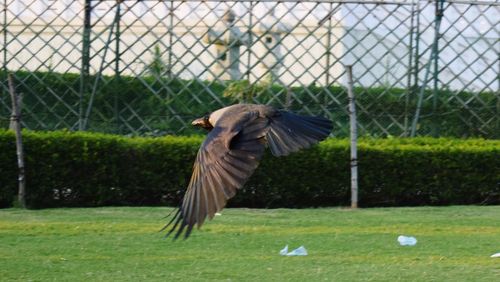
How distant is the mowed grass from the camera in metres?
6.72

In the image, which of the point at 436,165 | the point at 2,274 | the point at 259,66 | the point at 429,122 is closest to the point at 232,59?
the point at 259,66

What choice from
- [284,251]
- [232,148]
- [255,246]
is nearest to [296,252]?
[284,251]

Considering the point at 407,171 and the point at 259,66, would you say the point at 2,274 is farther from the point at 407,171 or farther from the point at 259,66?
the point at 259,66

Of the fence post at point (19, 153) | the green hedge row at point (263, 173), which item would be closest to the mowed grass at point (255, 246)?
the fence post at point (19, 153)

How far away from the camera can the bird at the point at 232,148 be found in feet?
18.8

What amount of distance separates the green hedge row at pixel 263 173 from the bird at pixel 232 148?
3020mm

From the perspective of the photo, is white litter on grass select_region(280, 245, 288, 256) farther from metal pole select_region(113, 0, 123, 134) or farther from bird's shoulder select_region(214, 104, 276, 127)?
metal pole select_region(113, 0, 123, 134)

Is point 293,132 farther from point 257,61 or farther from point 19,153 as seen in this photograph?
point 257,61

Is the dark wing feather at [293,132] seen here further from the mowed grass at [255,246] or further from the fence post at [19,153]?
the fence post at [19,153]

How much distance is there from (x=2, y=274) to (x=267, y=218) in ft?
10.9

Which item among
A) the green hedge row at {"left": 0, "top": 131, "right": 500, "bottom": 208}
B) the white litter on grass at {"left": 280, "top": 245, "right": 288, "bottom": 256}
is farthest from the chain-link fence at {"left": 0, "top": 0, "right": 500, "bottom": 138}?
the white litter on grass at {"left": 280, "top": 245, "right": 288, "bottom": 256}

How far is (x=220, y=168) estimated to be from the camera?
19.9 feet

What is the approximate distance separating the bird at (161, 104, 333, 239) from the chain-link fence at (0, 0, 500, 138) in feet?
18.4

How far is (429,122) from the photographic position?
12.8m
